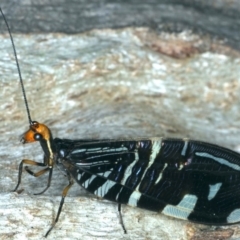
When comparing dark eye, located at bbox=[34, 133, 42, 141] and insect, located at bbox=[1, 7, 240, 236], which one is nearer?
insect, located at bbox=[1, 7, 240, 236]

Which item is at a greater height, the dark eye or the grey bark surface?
the grey bark surface

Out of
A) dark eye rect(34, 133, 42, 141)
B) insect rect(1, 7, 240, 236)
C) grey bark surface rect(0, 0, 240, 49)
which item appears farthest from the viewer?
grey bark surface rect(0, 0, 240, 49)

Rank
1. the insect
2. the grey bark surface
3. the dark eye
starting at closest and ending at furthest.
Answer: the insect → the dark eye → the grey bark surface

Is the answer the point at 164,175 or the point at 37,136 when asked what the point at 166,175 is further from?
the point at 37,136

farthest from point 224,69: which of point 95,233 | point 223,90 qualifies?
point 95,233

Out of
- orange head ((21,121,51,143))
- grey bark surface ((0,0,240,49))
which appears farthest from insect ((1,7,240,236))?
grey bark surface ((0,0,240,49))

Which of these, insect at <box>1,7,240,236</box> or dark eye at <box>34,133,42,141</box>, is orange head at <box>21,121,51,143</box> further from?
insect at <box>1,7,240,236</box>

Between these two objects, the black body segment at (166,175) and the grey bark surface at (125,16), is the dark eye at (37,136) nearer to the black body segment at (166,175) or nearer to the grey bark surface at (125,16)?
the black body segment at (166,175)

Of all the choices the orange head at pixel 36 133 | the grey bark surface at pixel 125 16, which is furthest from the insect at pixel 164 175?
the grey bark surface at pixel 125 16
